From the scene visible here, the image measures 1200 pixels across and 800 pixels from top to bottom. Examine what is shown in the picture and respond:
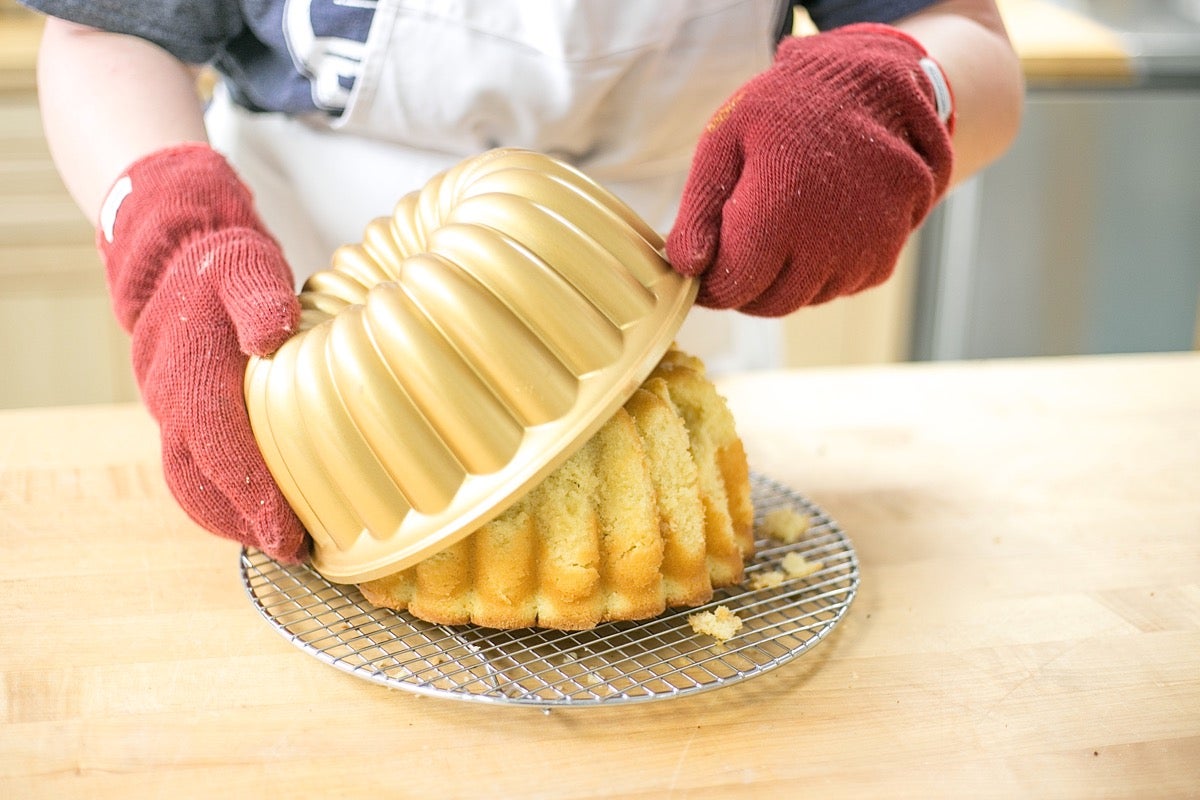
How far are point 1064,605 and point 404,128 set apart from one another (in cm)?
75

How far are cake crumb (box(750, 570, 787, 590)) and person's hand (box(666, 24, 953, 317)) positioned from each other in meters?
0.22

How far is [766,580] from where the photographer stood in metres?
0.97

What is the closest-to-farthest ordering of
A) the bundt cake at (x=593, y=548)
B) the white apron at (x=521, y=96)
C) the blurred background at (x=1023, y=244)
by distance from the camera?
the bundt cake at (x=593, y=548)
the white apron at (x=521, y=96)
the blurred background at (x=1023, y=244)

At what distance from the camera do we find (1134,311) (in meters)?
2.81

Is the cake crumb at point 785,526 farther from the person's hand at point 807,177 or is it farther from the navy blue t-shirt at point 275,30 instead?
the navy blue t-shirt at point 275,30

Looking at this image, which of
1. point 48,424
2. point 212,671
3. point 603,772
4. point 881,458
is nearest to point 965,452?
point 881,458

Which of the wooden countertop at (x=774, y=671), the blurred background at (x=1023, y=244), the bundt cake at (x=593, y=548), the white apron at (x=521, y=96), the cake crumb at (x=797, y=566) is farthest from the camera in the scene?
the blurred background at (x=1023, y=244)

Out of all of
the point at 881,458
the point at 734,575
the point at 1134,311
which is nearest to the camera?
the point at 734,575

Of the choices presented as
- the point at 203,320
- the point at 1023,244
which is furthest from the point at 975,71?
the point at 1023,244

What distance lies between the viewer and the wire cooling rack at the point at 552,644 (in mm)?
824

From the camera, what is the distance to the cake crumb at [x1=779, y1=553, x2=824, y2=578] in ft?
3.22

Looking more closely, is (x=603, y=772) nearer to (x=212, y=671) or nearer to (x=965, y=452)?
(x=212, y=671)

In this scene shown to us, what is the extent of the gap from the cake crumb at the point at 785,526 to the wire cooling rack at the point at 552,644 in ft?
0.16

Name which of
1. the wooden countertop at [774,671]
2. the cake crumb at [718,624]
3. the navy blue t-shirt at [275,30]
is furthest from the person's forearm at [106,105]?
the cake crumb at [718,624]
